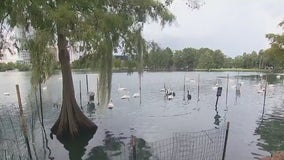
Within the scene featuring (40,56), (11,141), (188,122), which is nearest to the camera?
(40,56)

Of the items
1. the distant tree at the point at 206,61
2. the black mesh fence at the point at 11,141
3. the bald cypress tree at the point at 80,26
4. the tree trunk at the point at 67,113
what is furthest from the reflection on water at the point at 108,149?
the distant tree at the point at 206,61

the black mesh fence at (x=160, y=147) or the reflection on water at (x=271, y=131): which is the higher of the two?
the black mesh fence at (x=160, y=147)

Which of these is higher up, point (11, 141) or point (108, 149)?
point (11, 141)

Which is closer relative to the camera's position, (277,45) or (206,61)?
(277,45)

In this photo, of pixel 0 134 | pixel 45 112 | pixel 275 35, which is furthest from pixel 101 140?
pixel 275 35

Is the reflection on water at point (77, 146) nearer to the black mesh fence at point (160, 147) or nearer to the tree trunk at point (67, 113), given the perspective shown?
the tree trunk at point (67, 113)

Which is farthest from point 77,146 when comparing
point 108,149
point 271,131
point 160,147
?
point 271,131

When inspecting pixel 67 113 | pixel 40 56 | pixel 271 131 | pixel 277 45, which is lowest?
pixel 271 131

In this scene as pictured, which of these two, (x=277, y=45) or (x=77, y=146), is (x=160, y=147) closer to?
(x=77, y=146)

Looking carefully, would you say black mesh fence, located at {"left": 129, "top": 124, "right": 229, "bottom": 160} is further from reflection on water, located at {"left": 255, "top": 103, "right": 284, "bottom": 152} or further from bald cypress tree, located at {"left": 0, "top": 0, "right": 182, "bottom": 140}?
bald cypress tree, located at {"left": 0, "top": 0, "right": 182, "bottom": 140}

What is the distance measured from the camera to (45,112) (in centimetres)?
3123

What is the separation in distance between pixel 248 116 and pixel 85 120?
46.2 ft

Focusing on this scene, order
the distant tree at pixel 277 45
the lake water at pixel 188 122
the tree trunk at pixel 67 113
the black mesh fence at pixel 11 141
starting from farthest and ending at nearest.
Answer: the distant tree at pixel 277 45 < the tree trunk at pixel 67 113 < the lake water at pixel 188 122 < the black mesh fence at pixel 11 141

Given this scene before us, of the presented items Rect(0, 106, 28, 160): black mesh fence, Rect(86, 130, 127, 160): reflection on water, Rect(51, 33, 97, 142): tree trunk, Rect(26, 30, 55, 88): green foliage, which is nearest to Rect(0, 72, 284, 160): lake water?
Rect(86, 130, 127, 160): reflection on water
